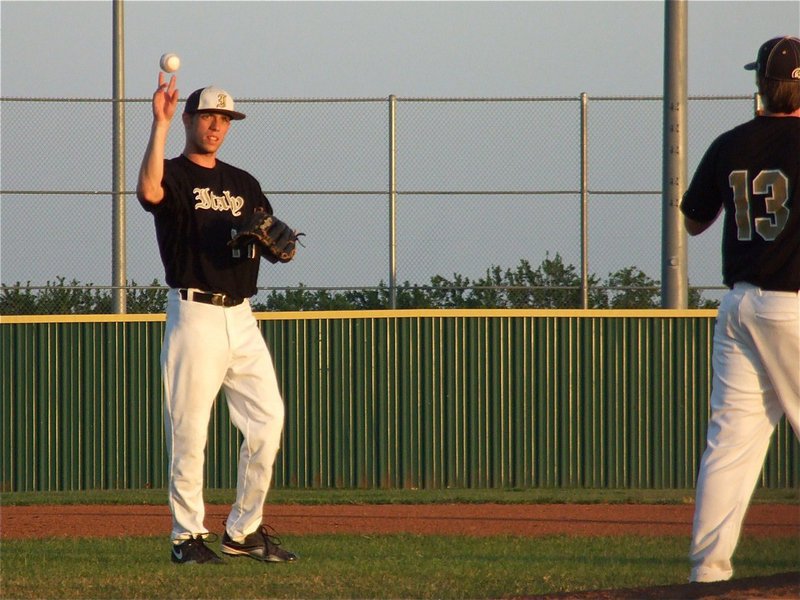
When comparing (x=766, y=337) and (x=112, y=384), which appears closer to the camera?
(x=766, y=337)

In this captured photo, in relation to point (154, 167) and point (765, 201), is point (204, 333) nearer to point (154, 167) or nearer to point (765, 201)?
point (154, 167)

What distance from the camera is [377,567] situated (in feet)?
21.0

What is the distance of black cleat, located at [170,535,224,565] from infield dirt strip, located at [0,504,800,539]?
2.14 m

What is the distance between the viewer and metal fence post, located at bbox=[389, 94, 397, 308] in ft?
42.5

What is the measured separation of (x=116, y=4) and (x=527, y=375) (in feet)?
19.4

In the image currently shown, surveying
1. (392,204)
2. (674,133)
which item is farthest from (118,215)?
(674,133)

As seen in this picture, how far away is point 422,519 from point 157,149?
4.22 metres

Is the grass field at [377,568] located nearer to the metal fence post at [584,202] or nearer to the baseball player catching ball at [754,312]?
the baseball player catching ball at [754,312]

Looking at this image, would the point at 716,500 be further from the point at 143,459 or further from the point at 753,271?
the point at 143,459

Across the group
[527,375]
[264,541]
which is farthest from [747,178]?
[527,375]

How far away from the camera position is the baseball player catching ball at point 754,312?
4852 millimetres

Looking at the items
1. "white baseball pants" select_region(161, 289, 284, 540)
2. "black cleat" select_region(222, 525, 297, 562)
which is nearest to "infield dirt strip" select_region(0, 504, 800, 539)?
"black cleat" select_region(222, 525, 297, 562)

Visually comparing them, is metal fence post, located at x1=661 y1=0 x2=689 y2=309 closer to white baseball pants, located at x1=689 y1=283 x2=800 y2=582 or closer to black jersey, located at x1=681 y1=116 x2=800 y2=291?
black jersey, located at x1=681 y1=116 x2=800 y2=291

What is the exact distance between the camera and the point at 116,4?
1374 centimetres
